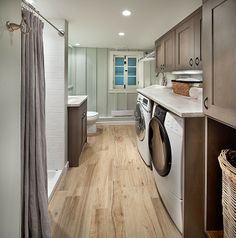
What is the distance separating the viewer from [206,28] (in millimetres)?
1502

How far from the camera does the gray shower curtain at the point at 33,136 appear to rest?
4.86ft

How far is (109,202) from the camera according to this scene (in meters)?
2.42

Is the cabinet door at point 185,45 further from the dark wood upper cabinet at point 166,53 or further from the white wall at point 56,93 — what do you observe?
the white wall at point 56,93

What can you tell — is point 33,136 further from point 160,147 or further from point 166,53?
point 166,53

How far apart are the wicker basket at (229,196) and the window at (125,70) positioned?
5128 mm

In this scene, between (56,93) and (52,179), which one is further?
(56,93)

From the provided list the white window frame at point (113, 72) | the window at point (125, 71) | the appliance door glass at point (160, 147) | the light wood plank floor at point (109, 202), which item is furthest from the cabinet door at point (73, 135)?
the window at point (125, 71)

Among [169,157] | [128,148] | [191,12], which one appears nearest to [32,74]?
[169,157]

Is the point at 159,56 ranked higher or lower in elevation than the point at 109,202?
higher

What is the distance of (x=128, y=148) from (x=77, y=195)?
1.92m

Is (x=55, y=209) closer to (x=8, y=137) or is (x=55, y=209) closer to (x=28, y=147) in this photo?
(x=28, y=147)

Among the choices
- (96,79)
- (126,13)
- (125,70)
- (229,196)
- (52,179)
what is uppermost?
(126,13)

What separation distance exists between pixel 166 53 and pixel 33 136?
2.83m

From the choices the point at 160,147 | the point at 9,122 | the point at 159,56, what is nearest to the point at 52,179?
the point at 160,147
